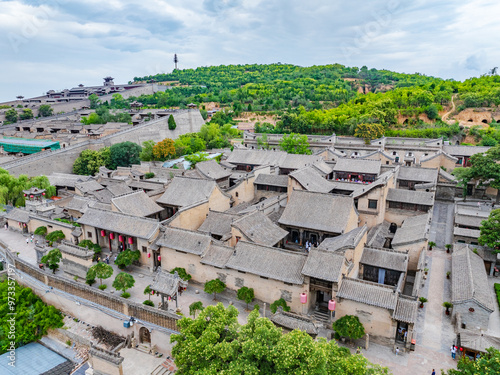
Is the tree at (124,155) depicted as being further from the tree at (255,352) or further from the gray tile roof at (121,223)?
the tree at (255,352)

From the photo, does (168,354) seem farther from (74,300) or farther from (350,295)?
(350,295)

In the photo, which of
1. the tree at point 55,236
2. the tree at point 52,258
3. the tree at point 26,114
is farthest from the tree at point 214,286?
the tree at point 26,114

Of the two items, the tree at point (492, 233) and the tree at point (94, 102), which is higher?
the tree at point (94, 102)

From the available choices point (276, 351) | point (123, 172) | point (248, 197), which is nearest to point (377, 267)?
point (276, 351)

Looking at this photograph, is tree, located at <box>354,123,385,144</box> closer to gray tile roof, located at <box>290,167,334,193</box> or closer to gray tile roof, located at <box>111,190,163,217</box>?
gray tile roof, located at <box>290,167,334,193</box>

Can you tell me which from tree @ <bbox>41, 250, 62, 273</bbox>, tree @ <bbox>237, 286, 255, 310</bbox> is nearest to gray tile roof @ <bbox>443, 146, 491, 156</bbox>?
tree @ <bbox>237, 286, 255, 310</bbox>
